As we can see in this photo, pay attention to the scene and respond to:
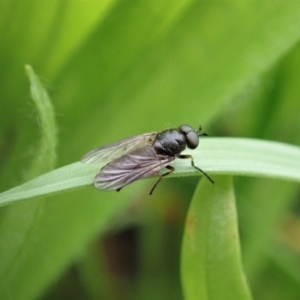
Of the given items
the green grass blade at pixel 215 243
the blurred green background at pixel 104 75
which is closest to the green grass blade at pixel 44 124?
the blurred green background at pixel 104 75

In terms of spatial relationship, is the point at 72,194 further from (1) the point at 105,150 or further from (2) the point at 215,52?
(2) the point at 215,52

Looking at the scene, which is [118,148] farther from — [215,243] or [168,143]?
[215,243]

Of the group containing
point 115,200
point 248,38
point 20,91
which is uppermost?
point 20,91

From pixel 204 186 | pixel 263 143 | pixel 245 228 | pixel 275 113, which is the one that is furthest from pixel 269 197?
pixel 204 186

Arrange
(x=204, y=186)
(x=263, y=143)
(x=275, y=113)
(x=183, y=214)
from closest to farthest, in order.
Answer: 1. (x=204, y=186)
2. (x=263, y=143)
3. (x=275, y=113)
4. (x=183, y=214)

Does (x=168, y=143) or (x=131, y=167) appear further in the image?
(x=168, y=143)

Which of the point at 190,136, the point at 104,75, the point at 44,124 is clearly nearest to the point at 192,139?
the point at 190,136
